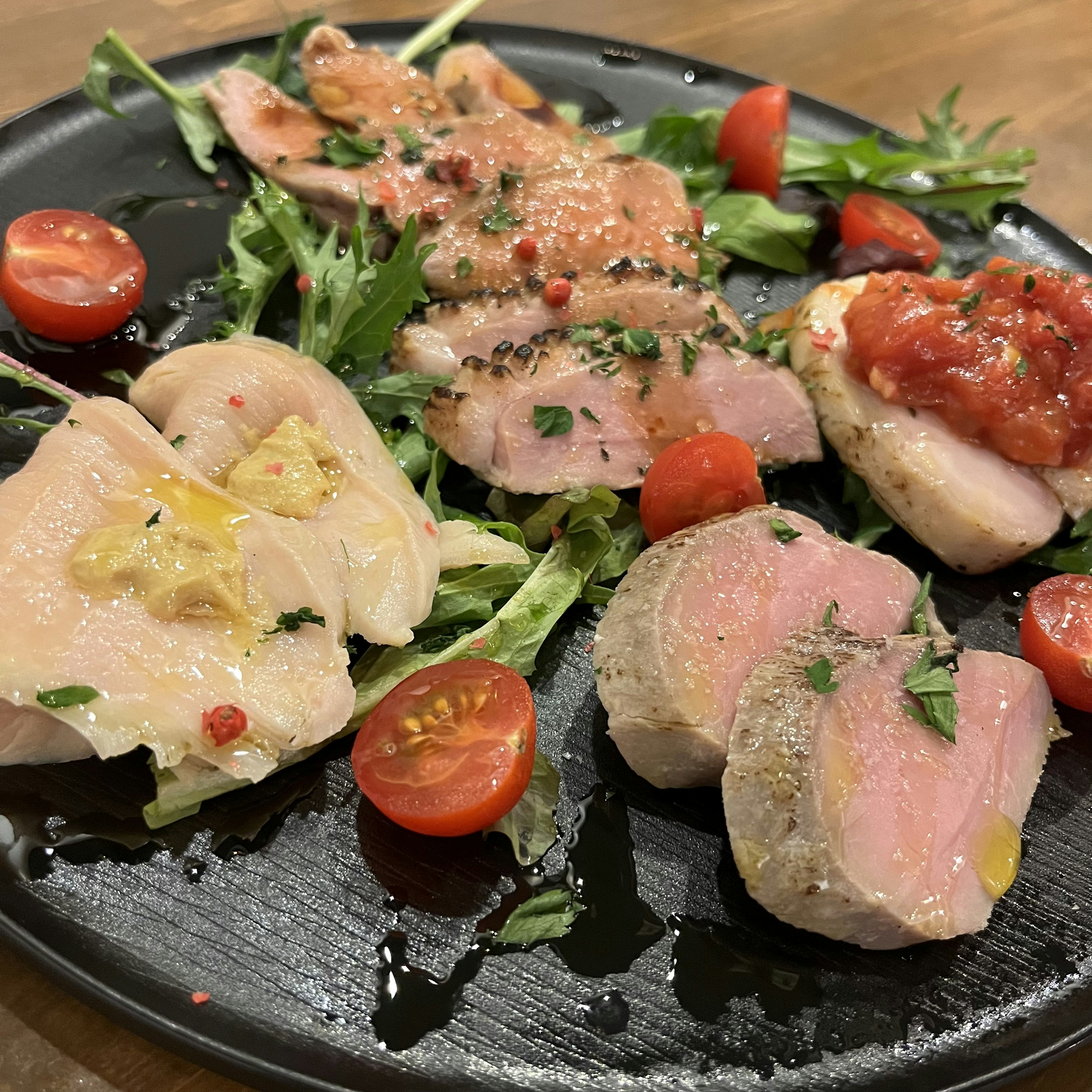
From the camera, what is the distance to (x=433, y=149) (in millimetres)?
3812

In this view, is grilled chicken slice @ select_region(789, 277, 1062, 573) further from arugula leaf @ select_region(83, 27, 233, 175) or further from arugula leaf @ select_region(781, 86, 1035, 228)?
arugula leaf @ select_region(83, 27, 233, 175)

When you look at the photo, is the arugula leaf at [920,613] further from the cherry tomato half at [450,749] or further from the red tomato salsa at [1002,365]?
the cherry tomato half at [450,749]

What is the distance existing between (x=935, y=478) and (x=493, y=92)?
2578mm

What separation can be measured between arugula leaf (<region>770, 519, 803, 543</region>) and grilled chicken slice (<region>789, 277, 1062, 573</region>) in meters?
0.62

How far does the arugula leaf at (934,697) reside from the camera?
2398 millimetres

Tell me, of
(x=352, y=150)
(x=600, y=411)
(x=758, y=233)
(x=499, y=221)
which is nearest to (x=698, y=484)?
(x=600, y=411)

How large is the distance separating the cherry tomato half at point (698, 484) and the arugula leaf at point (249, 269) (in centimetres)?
151

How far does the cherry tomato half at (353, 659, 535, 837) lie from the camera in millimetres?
2207

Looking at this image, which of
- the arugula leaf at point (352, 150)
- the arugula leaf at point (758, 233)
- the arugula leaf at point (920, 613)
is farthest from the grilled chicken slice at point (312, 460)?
the arugula leaf at point (758, 233)

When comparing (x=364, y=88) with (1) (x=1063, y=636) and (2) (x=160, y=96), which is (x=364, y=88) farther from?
(1) (x=1063, y=636)

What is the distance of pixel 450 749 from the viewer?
2.28 metres

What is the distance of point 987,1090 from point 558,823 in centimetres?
114

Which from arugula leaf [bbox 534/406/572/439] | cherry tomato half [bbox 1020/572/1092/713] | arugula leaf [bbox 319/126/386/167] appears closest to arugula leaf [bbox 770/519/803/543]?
arugula leaf [bbox 534/406/572/439]

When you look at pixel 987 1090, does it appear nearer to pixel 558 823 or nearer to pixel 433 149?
pixel 558 823
